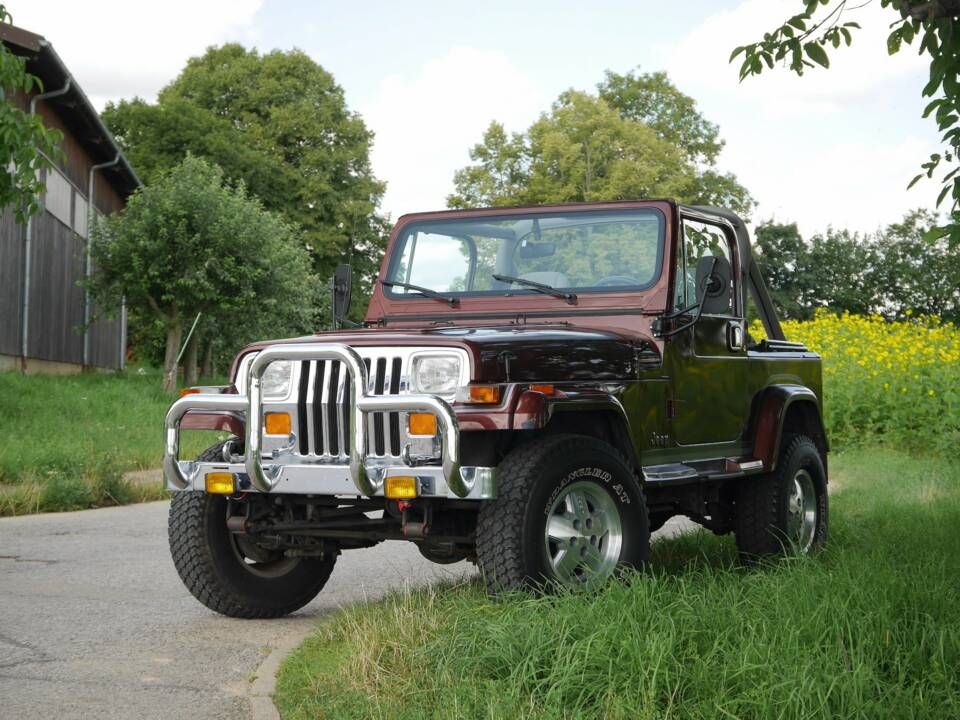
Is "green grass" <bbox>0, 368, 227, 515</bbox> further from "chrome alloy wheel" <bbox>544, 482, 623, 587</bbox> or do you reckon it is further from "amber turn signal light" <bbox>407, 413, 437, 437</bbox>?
"chrome alloy wheel" <bbox>544, 482, 623, 587</bbox>

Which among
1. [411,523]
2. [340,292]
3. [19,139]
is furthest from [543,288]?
[19,139]

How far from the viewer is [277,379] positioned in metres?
6.38

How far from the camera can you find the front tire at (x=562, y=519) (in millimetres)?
5773

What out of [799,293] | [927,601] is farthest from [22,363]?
[799,293]

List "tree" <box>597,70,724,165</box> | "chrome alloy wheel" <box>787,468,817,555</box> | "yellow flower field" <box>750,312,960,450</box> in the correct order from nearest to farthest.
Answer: "chrome alloy wheel" <box>787,468,817,555</box> < "yellow flower field" <box>750,312,960,450</box> < "tree" <box>597,70,724,165</box>

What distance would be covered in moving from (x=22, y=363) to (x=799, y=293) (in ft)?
152

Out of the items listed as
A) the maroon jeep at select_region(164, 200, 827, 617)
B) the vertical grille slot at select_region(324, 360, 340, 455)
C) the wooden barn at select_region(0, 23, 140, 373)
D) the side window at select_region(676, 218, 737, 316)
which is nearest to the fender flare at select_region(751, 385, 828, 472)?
the maroon jeep at select_region(164, 200, 827, 617)

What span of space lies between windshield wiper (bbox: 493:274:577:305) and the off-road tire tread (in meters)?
1.59

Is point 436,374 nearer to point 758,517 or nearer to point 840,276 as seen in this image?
point 758,517

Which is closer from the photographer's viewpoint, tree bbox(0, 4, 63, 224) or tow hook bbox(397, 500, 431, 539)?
tow hook bbox(397, 500, 431, 539)

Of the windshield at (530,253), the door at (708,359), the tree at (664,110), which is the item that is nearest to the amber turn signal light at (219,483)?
the windshield at (530,253)

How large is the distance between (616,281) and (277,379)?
205 cm

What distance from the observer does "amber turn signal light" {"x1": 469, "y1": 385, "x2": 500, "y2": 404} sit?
19.2 ft

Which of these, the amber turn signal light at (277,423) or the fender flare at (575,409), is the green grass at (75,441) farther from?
the fender flare at (575,409)
